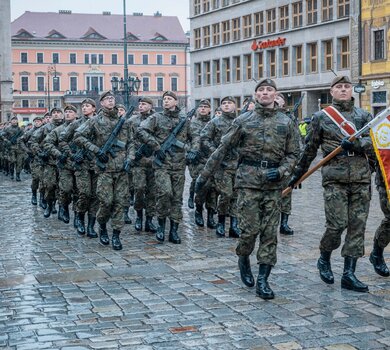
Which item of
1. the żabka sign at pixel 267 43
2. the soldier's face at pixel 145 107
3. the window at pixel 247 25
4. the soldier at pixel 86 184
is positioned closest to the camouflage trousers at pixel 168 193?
the soldier at pixel 86 184

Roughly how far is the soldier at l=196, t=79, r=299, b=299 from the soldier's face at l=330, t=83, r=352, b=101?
1.89 feet

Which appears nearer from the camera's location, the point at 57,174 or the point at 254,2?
the point at 57,174

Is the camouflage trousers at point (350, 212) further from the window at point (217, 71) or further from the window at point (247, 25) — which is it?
the window at point (217, 71)

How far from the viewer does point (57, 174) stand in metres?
15.7

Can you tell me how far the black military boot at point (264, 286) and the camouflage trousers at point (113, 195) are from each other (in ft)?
11.8

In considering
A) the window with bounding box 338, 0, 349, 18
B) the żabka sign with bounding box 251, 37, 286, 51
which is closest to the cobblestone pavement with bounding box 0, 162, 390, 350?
the window with bounding box 338, 0, 349, 18

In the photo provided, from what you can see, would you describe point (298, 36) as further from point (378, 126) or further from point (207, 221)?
point (378, 126)

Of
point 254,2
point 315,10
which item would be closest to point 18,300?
point 315,10

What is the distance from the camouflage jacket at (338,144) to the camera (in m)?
7.92

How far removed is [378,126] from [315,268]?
2170 millimetres

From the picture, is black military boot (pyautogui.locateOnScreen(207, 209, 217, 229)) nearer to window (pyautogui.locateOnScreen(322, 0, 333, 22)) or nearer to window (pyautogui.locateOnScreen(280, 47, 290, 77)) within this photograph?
window (pyautogui.locateOnScreen(322, 0, 333, 22))

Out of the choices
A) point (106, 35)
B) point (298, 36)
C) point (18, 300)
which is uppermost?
point (106, 35)

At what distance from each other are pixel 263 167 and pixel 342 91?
3.69 ft

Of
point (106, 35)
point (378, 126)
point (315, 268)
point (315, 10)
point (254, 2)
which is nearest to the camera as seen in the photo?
point (378, 126)
